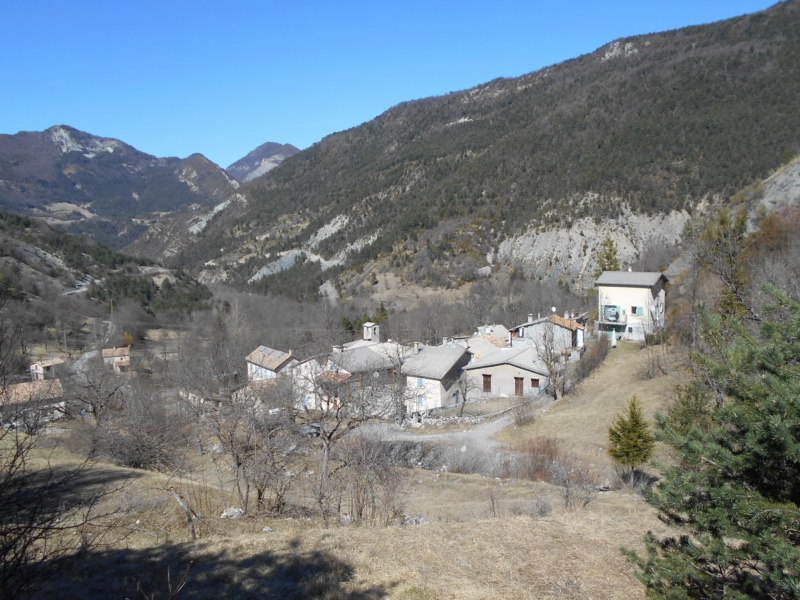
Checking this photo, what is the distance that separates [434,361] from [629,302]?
67.3 ft

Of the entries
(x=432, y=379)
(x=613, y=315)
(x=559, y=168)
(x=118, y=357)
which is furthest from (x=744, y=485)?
(x=559, y=168)

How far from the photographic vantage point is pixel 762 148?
80938 millimetres

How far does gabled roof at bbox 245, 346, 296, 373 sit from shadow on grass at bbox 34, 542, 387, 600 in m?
38.1

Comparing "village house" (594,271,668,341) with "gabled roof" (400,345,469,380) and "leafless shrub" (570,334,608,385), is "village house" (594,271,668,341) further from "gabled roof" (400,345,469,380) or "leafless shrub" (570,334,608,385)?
"gabled roof" (400,345,469,380)

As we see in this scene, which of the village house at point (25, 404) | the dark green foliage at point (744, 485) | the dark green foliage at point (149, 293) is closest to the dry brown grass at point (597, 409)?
the dark green foliage at point (744, 485)

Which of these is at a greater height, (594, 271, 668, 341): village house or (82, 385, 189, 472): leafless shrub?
(594, 271, 668, 341): village house

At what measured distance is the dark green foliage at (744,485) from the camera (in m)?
4.21

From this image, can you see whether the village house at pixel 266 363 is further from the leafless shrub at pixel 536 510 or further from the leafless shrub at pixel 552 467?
the leafless shrub at pixel 536 510

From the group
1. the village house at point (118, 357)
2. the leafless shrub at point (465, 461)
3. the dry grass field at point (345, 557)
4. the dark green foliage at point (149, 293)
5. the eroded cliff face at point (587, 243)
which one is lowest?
the leafless shrub at point (465, 461)

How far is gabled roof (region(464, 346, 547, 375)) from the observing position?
38562mm

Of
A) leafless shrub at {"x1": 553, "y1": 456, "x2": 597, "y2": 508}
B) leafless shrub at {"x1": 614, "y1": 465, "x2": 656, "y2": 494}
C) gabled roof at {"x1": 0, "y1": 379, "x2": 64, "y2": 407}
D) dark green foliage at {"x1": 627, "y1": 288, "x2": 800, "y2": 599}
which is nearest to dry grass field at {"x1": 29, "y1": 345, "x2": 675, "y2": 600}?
leafless shrub at {"x1": 553, "y1": 456, "x2": 597, "y2": 508}

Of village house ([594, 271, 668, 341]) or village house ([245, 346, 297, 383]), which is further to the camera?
village house ([245, 346, 297, 383])

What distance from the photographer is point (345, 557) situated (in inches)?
336

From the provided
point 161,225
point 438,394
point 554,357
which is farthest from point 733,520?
point 161,225
